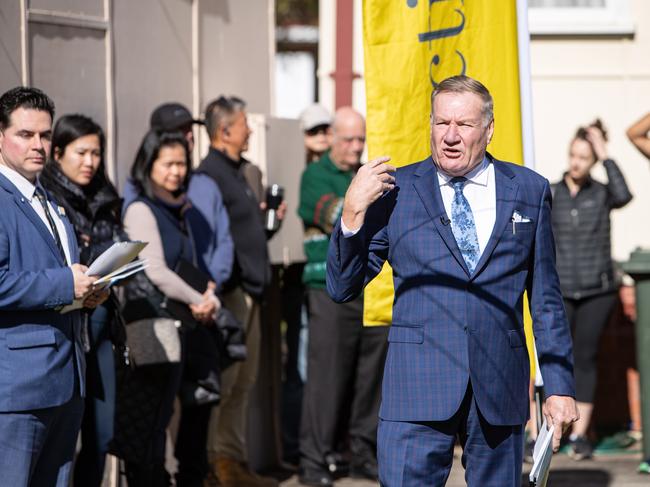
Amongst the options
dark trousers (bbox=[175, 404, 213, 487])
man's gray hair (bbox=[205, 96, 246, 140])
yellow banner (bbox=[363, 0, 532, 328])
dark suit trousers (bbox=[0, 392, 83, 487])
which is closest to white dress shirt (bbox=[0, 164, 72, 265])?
dark suit trousers (bbox=[0, 392, 83, 487])

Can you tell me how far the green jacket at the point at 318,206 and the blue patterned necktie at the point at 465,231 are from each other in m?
3.88

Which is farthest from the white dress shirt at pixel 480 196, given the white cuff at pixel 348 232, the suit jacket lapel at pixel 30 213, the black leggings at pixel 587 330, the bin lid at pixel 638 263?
the black leggings at pixel 587 330

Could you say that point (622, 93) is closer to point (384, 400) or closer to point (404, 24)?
point (404, 24)

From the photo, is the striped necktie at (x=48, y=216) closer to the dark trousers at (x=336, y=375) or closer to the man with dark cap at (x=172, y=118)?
the man with dark cap at (x=172, y=118)

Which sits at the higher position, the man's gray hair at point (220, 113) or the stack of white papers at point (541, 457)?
the man's gray hair at point (220, 113)

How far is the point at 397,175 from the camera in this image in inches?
193

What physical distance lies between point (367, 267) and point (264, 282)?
11.4 feet

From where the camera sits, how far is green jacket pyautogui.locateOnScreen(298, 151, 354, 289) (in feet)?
28.6

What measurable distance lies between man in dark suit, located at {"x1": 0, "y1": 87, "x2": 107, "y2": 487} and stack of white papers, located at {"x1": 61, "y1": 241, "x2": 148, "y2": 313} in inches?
1.8

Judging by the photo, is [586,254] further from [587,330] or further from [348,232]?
[348,232]

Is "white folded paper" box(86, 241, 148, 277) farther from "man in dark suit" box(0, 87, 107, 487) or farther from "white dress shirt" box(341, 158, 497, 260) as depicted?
"white dress shirt" box(341, 158, 497, 260)

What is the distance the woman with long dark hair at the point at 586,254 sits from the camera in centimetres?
973

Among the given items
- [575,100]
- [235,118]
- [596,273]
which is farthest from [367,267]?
[575,100]

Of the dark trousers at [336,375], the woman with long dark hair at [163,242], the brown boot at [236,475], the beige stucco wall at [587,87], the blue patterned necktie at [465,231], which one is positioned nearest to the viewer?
the blue patterned necktie at [465,231]
